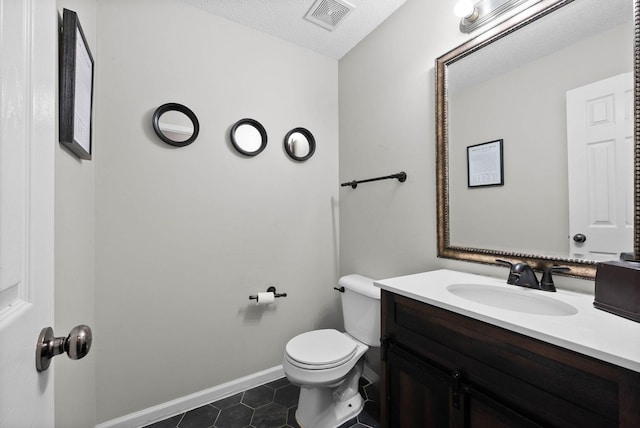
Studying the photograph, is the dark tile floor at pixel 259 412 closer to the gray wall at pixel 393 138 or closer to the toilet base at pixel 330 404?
the toilet base at pixel 330 404

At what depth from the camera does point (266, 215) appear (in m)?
1.89

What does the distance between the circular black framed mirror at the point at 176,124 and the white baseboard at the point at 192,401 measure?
5.00 feet

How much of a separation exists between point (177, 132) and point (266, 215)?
75 centimetres

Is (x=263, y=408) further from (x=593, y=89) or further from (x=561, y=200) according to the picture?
(x=593, y=89)

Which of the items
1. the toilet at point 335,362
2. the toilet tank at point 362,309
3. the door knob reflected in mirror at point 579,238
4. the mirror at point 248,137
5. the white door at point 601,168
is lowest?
the toilet at point 335,362

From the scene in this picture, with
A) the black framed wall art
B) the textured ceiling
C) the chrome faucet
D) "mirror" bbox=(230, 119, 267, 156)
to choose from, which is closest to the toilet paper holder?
"mirror" bbox=(230, 119, 267, 156)

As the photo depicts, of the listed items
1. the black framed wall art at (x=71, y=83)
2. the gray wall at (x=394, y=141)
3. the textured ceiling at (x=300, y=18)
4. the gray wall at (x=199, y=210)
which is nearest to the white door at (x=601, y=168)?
the gray wall at (x=394, y=141)

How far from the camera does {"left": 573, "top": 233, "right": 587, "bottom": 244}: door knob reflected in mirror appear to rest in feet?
3.21

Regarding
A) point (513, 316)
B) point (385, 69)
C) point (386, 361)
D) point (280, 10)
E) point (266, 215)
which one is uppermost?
point (280, 10)

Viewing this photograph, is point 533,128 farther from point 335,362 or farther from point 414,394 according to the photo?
point 335,362

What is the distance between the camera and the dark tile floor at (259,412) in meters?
1.47

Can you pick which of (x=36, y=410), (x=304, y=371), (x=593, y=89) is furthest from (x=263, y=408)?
(x=593, y=89)

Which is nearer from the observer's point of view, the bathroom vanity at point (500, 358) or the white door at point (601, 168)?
the bathroom vanity at point (500, 358)

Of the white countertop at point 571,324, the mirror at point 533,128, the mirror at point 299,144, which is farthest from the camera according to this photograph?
the mirror at point 299,144
